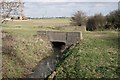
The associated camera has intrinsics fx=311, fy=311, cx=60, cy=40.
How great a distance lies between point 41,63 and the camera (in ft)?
88.1

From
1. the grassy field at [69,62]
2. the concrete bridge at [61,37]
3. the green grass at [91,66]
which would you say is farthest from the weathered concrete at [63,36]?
the green grass at [91,66]

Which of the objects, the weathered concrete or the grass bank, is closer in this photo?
the grass bank

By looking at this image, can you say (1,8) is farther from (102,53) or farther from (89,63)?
(102,53)

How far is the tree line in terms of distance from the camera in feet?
166

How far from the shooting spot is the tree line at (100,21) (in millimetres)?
50688

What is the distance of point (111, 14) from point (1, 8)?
38.4m

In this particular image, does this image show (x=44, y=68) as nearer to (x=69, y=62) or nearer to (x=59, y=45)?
(x=69, y=62)

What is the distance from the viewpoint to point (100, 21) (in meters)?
51.5

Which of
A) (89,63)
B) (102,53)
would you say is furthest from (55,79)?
(102,53)

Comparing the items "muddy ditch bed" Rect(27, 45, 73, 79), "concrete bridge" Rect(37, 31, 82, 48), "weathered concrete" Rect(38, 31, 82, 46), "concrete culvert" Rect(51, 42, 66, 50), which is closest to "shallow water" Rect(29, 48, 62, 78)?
"muddy ditch bed" Rect(27, 45, 73, 79)

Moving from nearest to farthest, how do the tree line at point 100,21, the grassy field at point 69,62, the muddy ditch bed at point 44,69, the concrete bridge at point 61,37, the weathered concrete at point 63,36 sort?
the grassy field at point 69,62 < the muddy ditch bed at point 44,69 < the weathered concrete at point 63,36 < the concrete bridge at point 61,37 < the tree line at point 100,21

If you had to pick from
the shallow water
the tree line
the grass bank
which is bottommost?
the shallow water

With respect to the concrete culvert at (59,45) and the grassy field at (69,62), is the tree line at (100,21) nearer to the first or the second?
the concrete culvert at (59,45)

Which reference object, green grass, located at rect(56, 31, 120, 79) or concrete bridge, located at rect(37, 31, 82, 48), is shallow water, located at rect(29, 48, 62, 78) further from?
concrete bridge, located at rect(37, 31, 82, 48)
